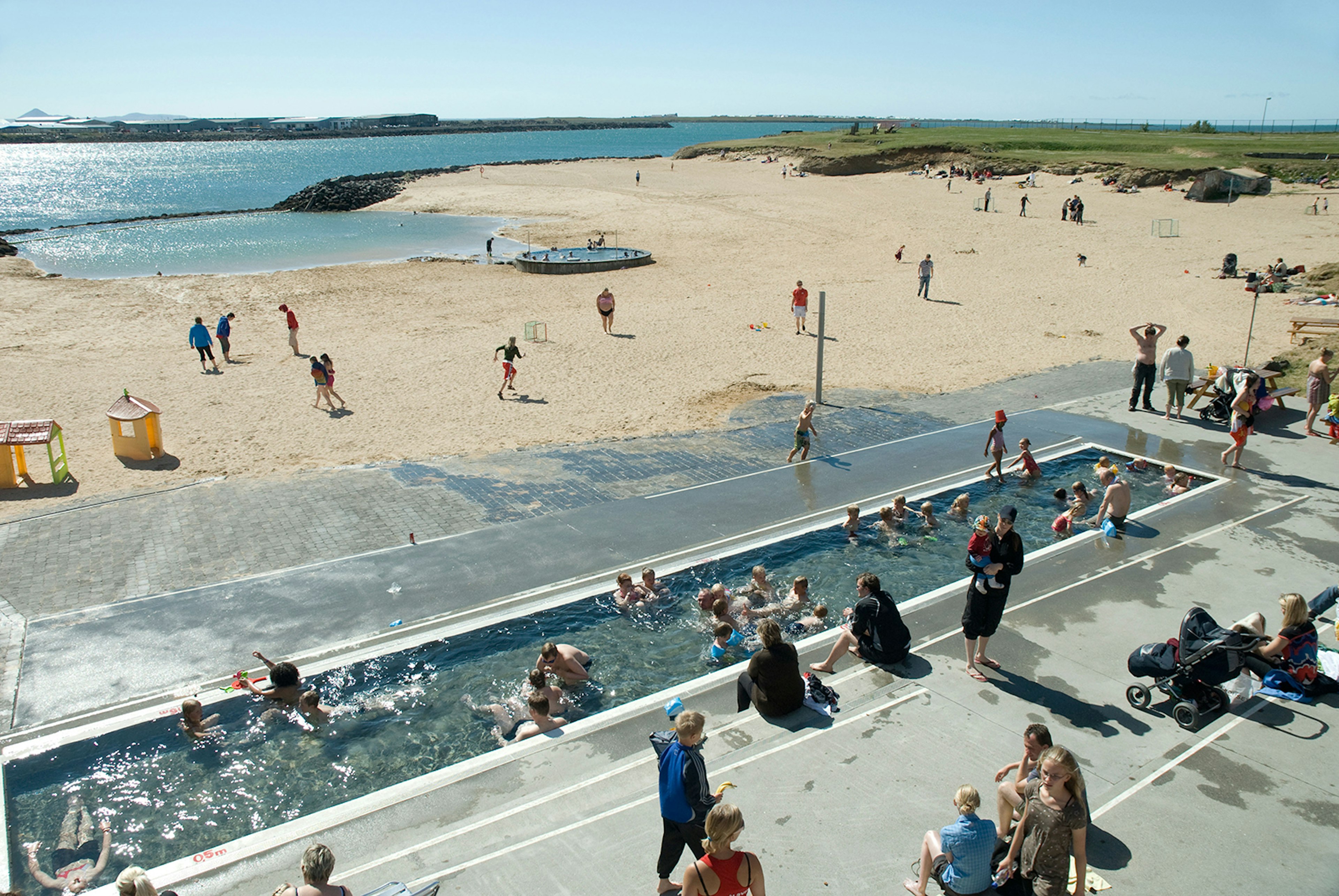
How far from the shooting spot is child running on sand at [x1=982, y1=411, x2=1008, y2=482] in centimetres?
1344

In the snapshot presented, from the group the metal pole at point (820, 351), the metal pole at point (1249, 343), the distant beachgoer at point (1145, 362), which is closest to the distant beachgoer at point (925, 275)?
the metal pole at point (1249, 343)

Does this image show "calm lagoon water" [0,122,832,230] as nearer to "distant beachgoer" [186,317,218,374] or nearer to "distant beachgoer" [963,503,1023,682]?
"distant beachgoer" [186,317,218,374]

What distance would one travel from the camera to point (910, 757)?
687cm

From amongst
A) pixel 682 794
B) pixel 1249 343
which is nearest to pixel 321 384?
pixel 682 794

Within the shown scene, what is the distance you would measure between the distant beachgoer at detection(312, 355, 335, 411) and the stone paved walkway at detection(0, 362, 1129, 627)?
4.16 m

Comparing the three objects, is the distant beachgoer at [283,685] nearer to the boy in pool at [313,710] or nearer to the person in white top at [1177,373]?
the boy in pool at [313,710]

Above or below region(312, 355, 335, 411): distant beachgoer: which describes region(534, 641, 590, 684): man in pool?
below

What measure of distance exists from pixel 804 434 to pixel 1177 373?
7200 mm

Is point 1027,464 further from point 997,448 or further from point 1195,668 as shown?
point 1195,668

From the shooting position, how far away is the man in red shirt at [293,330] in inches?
929

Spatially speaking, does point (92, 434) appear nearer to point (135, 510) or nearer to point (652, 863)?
point (135, 510)

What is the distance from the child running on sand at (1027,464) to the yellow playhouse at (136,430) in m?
15.2

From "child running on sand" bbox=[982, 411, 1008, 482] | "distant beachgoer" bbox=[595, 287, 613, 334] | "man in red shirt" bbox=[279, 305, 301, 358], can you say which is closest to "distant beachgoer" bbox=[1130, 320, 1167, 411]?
"child running on sand" bbox=[982, 411, 1008, 482]

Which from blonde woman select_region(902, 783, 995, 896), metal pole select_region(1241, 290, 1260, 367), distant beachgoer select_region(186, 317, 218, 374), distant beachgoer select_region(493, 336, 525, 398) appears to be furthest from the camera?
distant beachgoer select_region(186, 317, 218, 374)
